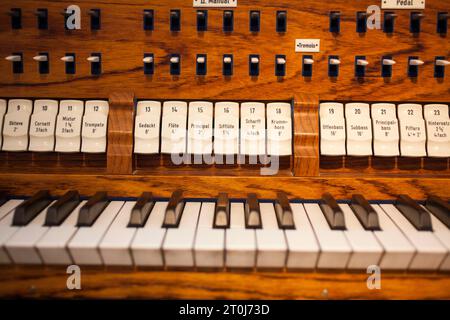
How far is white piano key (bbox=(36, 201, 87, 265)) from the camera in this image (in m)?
1.45

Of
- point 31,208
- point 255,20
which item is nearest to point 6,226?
point 31,208

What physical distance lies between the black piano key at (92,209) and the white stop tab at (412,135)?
4.93 feet

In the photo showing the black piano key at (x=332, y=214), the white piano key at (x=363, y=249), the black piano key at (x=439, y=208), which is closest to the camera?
the white piano key at (x=363, y=249)

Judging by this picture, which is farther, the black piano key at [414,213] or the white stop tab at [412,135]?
the white stop tab at [412,135]

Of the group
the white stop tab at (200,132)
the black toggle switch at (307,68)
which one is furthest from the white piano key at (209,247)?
the black toggle switch at (307,68)

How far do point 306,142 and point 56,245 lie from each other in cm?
123

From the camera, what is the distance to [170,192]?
1914 millimetres

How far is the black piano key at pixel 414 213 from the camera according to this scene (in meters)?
1.60

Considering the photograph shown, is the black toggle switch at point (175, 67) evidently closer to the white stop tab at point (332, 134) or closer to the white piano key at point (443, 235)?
the white stop tab at point (332, 134)

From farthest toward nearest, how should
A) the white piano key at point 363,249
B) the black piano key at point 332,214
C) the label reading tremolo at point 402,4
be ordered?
1. the label reading tremolo at point 402,4
2. the black piano key at point 332,214
3. the white piano key at point 363,249

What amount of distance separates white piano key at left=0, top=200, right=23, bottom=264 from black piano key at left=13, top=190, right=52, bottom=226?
4 cm
